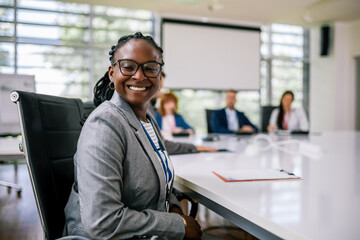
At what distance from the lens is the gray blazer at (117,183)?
80 cm

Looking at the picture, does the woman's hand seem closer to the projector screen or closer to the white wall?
the projector screen

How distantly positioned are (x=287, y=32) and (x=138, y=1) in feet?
12.8

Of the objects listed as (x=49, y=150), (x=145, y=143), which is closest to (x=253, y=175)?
(x=145, y=143)

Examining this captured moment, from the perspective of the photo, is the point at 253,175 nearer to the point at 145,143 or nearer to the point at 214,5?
the point at 145,143

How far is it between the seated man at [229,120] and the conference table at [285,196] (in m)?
2.30

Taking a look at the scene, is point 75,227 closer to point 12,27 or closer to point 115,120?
point 115,120

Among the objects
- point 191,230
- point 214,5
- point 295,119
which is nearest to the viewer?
point 191,230

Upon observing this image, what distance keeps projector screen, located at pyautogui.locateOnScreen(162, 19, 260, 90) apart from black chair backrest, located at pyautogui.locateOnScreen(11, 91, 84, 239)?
517cm

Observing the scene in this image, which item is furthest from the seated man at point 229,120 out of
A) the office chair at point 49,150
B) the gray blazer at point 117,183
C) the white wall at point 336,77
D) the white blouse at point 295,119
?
the white wall at point 336,77

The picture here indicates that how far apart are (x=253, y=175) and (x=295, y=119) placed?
3297mm

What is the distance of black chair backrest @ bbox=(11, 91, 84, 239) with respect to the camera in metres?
0.98

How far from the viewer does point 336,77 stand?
7164mm

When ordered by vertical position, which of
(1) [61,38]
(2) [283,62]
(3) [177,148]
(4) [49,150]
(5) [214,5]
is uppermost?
(5) [214,5]

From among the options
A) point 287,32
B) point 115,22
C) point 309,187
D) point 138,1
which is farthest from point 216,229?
point 287,32
